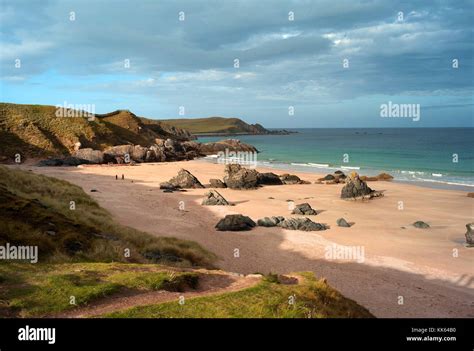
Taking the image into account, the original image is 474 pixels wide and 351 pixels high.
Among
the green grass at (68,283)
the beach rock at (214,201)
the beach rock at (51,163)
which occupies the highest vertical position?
the beach rock at (51,163)

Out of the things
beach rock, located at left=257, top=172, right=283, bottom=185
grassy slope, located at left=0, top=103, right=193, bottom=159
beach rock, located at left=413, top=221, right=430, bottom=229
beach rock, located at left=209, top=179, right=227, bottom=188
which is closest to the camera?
beach rock, located at left=413, top=221, right=430, bottom=229

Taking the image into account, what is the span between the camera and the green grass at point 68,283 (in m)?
9.27

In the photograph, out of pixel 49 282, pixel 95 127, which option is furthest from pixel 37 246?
pixel 95 127

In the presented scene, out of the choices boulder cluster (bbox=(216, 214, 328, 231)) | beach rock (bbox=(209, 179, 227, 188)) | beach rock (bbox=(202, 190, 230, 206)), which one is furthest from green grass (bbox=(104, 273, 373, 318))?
beach rock (bbox=(209, 179, 227, 188))

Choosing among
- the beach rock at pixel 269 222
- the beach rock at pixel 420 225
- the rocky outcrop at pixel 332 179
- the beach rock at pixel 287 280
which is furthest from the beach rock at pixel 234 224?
the rocky outcrop at pixel 332 179

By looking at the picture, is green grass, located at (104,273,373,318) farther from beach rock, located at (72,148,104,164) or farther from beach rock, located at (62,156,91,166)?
beach rock, located at (72,148,104,164)

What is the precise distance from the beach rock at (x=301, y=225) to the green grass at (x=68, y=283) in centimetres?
1530

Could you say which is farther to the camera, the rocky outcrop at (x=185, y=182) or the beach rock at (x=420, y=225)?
the rocky outcrop at (x=185, y=182)

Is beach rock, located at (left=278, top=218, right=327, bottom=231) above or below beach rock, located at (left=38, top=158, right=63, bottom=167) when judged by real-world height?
below

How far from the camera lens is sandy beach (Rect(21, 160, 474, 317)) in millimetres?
16172

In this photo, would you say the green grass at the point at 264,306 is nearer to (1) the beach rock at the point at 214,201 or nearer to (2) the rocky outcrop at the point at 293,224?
(2) the rocky outcrop at the point at 293,224

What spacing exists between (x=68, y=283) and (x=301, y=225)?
739 inches

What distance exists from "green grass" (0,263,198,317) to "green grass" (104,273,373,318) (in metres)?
1.57
